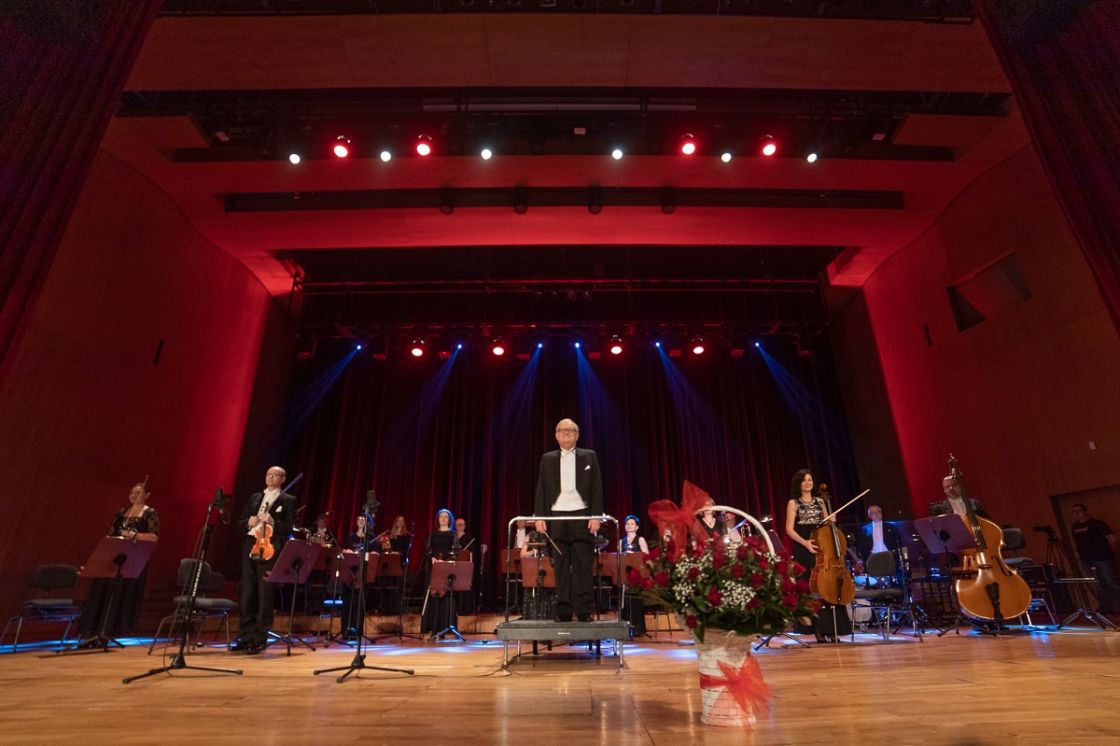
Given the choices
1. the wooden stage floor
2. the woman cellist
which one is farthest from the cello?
the woman cellist

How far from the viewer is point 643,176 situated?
7910 mm

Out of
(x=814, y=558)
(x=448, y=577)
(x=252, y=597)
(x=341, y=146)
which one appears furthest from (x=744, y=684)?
(x=341, y=146)

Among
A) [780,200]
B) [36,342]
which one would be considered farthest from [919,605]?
[36,342]

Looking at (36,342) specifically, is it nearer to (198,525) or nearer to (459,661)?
(198,525)

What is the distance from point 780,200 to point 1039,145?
229 inches

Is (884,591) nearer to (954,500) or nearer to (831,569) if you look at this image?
(831,569)

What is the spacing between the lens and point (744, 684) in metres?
2.11

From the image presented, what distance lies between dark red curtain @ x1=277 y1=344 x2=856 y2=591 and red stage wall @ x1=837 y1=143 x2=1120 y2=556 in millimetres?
2719

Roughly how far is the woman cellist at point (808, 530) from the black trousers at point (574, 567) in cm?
199

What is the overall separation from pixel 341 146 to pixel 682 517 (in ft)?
21.3

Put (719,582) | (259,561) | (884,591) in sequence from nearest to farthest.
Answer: (719,582) → (259,561) → (884,591)

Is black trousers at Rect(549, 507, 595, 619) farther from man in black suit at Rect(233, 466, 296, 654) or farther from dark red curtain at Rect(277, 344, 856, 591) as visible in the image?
dark red curtain at Rect(277, 344, 856, 591)

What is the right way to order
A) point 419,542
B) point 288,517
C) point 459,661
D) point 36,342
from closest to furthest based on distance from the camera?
point 459,661 < point 288,517 < point 36,342 < point 419,542

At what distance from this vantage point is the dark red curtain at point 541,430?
11.6m
